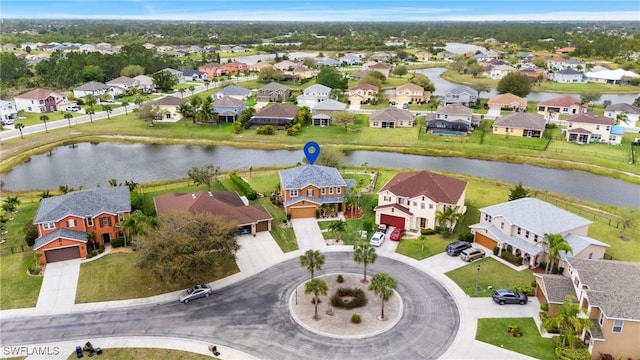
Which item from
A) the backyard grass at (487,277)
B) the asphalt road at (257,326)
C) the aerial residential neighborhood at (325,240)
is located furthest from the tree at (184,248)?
the backyard grass at (487,277)

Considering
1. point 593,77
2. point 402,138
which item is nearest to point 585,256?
point 402,138

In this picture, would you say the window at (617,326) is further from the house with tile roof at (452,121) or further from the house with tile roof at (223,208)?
the house with tile roof at (452,121)

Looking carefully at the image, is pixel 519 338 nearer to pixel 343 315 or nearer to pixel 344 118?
pixel 343 315

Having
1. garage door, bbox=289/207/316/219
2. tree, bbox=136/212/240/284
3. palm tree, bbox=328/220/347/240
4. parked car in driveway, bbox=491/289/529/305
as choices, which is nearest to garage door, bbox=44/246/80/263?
tree, bbox=136/212/240/284

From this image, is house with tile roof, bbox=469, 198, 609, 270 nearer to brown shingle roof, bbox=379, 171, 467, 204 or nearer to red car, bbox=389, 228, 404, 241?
brown shingle roof, bbox=379, 171, 467, 204

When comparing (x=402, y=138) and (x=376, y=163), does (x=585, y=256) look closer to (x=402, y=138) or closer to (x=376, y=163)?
(x=376, y=163)

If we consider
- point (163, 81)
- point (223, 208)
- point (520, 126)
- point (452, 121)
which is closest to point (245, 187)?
point (223, 208)
